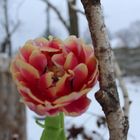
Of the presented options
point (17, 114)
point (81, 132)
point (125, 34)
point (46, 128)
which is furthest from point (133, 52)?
point (46, 128)

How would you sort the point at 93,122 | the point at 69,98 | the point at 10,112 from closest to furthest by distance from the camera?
the point at 69,98
the point at 10,112
the point at 93,122

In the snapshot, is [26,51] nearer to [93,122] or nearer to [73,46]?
[73,46]

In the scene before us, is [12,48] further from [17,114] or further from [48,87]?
[48,87]

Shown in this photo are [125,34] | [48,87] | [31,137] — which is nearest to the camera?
[48,87]

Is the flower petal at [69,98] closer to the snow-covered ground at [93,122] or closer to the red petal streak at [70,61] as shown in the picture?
the red petal streak at [70,61]

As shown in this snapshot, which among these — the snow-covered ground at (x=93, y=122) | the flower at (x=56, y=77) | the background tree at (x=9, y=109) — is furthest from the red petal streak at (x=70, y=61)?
the background tree at (x=9, y=109)

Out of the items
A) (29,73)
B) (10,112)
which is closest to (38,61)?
(29,73)

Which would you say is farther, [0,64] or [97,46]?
[0,64]
